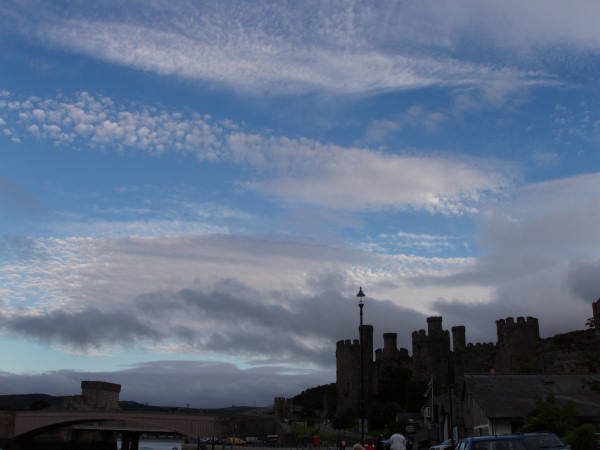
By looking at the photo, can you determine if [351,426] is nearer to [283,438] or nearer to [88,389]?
[283,438]

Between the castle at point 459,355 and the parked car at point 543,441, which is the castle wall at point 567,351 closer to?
the castle at point 459,355

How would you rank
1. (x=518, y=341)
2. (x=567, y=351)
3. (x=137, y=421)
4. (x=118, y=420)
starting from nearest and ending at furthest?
(x=567, y=351) < (x=518, y=341) < (x=137, y=421) < (x=118, y=420)

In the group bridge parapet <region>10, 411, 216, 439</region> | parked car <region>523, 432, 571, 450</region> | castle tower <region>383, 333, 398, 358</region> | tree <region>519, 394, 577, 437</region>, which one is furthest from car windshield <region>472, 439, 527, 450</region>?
castle tower <region>383, 333, 398, 358</region>

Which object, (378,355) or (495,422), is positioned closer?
(495,422)

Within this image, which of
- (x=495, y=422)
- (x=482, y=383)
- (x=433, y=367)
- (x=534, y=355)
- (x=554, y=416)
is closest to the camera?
(x=554, y=416)

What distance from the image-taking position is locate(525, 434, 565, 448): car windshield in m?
21.1

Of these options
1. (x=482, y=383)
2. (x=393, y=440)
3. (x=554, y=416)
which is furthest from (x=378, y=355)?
(x=393, y=440)

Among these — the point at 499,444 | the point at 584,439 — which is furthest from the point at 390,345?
the point at 499,444

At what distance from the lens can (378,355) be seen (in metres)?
100

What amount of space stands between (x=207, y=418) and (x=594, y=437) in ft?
214

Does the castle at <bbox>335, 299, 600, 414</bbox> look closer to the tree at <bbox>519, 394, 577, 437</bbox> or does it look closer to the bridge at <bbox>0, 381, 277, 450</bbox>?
the bridge at <bbox>0, 381, 277, 450</bbox>

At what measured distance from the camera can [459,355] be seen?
8956 cm

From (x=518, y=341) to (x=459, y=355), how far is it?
12.1 metres

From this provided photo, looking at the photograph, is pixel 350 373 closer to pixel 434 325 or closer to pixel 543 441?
pixel 434 325
